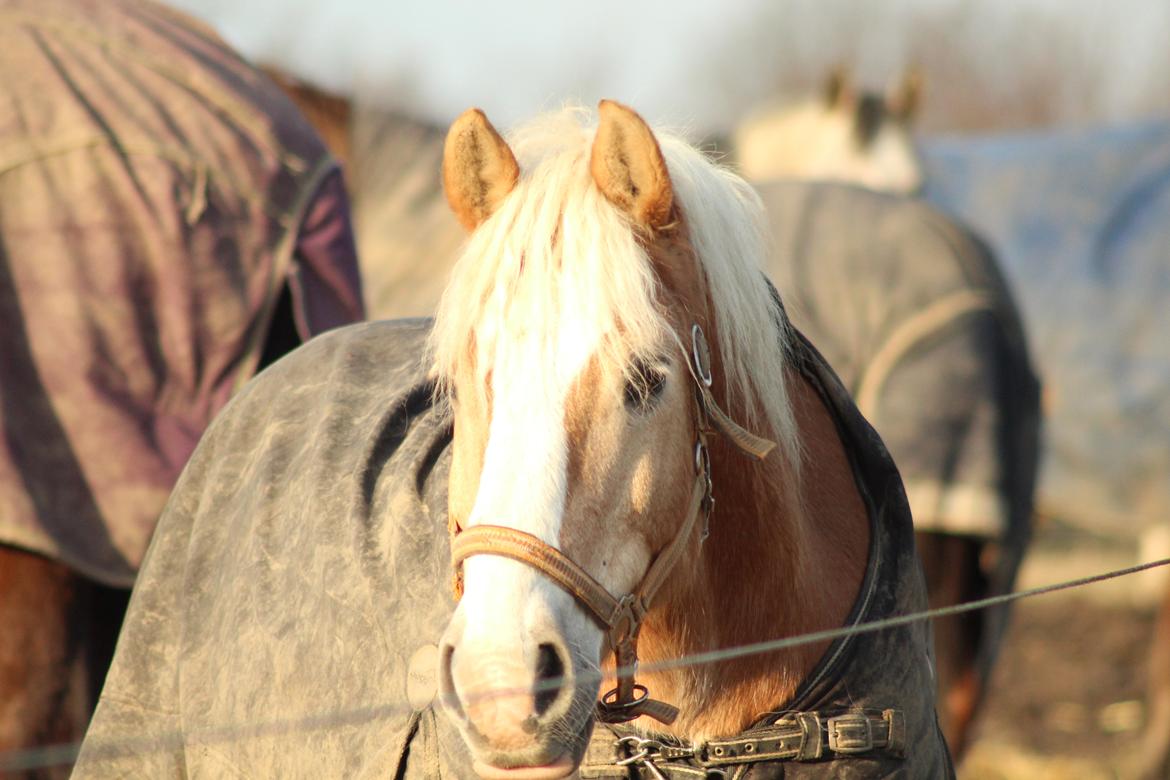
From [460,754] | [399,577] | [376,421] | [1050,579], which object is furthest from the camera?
[1050,579]

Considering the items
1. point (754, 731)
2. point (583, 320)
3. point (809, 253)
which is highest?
point (809, 253)

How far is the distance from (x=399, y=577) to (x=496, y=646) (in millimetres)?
586

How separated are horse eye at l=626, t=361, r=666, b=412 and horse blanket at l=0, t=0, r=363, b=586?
1.80m

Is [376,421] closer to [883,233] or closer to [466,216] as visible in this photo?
[466,216]

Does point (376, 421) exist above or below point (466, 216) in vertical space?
below

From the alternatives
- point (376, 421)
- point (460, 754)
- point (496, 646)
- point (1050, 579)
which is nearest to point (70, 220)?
point (376, 421)

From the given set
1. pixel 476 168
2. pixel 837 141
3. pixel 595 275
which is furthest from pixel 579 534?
pixel 837 141

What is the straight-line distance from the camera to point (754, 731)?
2107 mm

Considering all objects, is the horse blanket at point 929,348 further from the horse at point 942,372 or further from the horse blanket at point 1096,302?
the horse blanket at point 1096,302

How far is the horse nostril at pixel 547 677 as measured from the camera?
5.76ft

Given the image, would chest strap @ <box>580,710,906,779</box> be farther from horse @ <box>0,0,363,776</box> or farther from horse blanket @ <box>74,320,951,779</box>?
horse @ <box>0,0,363,776</box>

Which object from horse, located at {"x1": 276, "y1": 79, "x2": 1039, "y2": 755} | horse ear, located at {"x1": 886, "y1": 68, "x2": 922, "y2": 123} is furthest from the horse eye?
horse ear, located at {"x1": 886, "y1": 68, "x2": 922, "y2": 123}

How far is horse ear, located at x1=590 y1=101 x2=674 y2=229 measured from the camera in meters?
2.01

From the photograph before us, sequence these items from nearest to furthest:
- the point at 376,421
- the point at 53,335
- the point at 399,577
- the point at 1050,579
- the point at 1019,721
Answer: the point at 399,577 → the point at 376,421 → the point at 53,335 → the point at 1019,721 → the point at 1050,579
